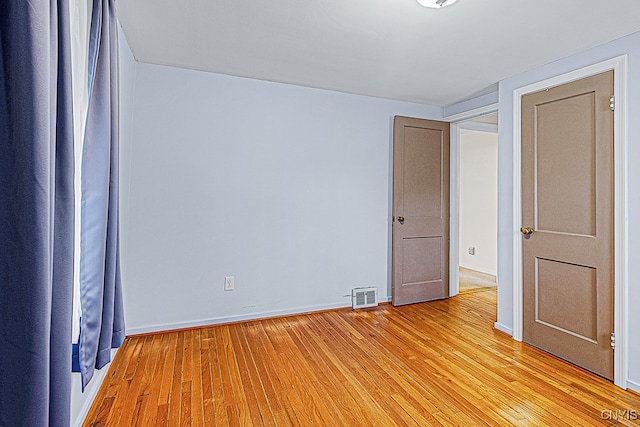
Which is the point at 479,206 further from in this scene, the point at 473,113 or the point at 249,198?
the point at 249,198

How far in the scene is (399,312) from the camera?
3.60m

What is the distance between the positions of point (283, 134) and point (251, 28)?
119cm

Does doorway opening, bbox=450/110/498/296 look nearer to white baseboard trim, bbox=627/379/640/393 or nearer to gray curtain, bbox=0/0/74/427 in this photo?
white baseboard trim, bbox=627/379/640/393

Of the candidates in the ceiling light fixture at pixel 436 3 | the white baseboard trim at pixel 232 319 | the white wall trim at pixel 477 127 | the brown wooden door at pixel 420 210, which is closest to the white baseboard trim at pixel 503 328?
the brown wooden door at pixel 420 210

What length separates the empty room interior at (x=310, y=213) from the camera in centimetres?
104

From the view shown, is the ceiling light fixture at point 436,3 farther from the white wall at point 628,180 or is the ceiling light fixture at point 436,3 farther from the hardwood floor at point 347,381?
the hardwood floor at point 347,381

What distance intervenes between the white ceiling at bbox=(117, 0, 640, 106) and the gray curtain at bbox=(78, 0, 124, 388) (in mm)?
683

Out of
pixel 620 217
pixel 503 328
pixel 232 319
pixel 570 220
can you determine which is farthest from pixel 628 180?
pixel 232 319

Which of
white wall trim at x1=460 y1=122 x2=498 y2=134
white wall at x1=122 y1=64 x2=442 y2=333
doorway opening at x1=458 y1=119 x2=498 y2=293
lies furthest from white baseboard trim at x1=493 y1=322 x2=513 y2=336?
white wall trim at x1=460 y1=122 x2=498 y2=134

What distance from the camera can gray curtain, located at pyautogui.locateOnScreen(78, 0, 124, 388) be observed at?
1517mm

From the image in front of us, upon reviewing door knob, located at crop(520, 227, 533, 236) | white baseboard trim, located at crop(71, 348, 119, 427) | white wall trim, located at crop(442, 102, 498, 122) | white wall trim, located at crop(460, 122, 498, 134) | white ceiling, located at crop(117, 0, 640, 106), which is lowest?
white baseboard trim, located at crop(71, 348, 119, 427)

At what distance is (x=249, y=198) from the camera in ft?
10.7

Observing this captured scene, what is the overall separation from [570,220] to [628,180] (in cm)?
44

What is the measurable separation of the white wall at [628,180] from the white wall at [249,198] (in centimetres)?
119
